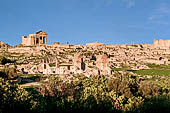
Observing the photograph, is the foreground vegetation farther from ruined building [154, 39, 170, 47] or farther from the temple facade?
ruined building [154, 39, 170, 47]

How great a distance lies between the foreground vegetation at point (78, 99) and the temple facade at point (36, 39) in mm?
94523

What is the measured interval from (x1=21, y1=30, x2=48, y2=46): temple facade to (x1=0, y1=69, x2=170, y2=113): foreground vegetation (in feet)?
310

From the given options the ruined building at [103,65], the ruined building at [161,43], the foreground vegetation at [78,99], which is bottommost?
the foreground vegetation at [78,99]

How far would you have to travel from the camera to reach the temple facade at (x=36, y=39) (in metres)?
113

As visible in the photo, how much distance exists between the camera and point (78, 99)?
18578mm

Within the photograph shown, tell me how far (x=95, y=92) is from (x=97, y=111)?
1541 millimetres

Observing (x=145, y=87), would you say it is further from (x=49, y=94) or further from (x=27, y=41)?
(x=27, y=41)

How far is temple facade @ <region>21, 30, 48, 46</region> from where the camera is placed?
113 metres

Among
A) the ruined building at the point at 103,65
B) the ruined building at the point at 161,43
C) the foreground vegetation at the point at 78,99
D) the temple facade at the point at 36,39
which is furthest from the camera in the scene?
the ruined building at the point at 161,43

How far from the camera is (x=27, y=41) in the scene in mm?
114875

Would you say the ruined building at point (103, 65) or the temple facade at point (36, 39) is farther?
the temple facade at point (36, 39)

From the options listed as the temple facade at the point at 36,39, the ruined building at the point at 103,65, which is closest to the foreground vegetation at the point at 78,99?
the ruined building at the point at 103,65

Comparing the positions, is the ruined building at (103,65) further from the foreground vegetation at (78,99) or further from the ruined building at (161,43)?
the ruined building at (161,43)

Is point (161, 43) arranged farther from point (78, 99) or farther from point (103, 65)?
point (78, 99)
